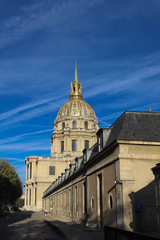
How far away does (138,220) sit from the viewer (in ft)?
54.3

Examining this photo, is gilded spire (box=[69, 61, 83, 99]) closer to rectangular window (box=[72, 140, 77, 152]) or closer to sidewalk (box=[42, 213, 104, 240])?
rectangular window (box=[72, 140, 77, 152])

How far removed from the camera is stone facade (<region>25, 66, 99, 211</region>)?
8862 centimetres

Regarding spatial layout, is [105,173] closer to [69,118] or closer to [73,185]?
[73,185]

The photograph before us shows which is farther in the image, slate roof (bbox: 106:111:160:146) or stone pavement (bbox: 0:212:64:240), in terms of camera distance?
slate roof (bbox: 106:111:160:146)

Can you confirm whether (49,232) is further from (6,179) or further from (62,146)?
(62,146)

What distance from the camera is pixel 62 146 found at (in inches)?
3708

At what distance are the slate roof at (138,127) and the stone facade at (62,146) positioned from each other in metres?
69.3

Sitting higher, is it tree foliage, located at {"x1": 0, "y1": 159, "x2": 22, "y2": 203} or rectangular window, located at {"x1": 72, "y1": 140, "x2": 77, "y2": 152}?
rectangular window, located at {"x1": 72, "y1": 140, "x2": 77, "y2": 152}

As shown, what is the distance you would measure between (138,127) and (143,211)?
587cm

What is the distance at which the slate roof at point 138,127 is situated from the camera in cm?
1847

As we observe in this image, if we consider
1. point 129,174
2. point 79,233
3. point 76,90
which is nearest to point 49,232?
point 79,233

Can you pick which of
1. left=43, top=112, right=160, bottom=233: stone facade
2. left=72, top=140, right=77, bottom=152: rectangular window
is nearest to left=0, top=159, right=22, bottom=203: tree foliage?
left=43, top=112, right=160, bottom=233: stone facade

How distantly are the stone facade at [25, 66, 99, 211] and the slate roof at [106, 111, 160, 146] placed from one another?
2728 inches

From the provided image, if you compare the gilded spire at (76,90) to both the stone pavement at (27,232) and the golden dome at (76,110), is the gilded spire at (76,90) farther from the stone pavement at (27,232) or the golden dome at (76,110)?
the stone pavement at (27,232)
